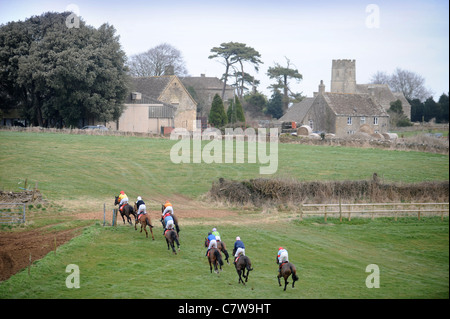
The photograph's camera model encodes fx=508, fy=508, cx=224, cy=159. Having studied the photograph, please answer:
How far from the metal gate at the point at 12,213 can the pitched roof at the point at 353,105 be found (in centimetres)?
5697

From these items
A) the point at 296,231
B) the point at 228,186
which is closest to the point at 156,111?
the point at 228,186

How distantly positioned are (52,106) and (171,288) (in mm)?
48431

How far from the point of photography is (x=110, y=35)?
6281 cm

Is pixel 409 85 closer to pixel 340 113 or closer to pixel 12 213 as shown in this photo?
pixel 340 113

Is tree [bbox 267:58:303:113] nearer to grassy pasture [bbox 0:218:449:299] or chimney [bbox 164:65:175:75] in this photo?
chimney [bbox 164:65:175:75]

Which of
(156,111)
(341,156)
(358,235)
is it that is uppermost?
(156,111)

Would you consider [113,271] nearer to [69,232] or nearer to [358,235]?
[69,232]

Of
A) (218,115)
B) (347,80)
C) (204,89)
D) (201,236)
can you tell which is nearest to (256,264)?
(201,236)

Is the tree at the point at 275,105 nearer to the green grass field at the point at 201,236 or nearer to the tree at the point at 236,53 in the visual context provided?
the tree at the point at 236,53

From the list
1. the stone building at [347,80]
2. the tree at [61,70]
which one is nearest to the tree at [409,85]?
the stone building at [347,80]

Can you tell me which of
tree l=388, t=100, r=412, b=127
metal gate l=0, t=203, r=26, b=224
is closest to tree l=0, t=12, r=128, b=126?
metal gate l=0, t=203, r=26, b=224

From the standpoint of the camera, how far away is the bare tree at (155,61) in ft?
315

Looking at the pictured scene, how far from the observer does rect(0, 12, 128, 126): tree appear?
56.8m

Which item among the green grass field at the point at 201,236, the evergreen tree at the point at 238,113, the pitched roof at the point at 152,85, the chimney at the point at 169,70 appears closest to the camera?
the green grass field at the point at 201,236
